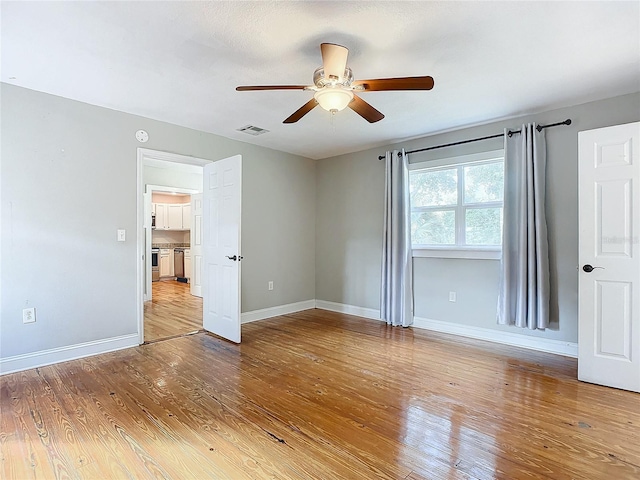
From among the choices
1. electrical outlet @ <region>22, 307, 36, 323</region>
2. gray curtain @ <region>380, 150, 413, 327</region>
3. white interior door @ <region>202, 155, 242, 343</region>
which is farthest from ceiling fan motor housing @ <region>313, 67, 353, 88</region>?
electrical outlet @ <region>22, 307, 36, 323</region>

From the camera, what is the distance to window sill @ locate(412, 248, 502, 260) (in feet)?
13.1

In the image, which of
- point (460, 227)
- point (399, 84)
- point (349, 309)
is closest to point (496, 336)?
point (460, 227)

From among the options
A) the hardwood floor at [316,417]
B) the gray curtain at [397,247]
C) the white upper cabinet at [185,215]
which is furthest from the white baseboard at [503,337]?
the white upper cabinet at [185,215]

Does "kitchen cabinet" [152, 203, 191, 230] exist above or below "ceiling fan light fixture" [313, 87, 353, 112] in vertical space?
below

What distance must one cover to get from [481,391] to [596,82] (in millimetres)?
2809

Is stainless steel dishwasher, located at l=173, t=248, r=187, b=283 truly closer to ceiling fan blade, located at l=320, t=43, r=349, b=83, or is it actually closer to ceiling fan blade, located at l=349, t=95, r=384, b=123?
ceiling fan blade, located at l=349, t=95, r=384, b=123

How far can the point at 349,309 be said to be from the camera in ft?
18.0

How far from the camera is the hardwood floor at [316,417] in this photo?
1.82m

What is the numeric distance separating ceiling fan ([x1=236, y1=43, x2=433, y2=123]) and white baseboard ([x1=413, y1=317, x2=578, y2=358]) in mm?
2979

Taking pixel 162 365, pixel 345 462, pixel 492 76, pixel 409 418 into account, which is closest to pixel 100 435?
pixel 162 365

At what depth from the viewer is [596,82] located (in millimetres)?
2965

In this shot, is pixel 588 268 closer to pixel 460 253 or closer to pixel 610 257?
pixel 610 257

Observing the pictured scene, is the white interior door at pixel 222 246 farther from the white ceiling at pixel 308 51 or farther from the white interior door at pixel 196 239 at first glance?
the white interior door at pixel 196 239

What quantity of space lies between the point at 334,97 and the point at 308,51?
1.31 feet
